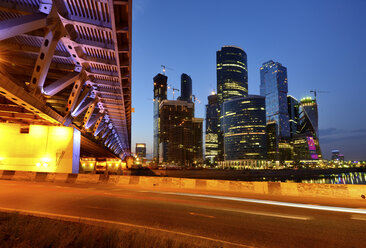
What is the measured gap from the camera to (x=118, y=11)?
11.2 m

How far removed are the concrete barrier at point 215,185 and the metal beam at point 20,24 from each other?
1385 centimetres

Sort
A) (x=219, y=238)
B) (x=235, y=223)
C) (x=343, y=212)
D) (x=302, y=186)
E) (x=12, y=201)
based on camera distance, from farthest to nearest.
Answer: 1. (x=302, y=186)
2. (x=12, y=201)
3. (x=343, y=212)
4. (x=235, y=223)
5. (x=219, y=238)

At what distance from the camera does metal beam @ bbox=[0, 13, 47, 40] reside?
402 inches

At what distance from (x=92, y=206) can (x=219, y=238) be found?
6.32 metres

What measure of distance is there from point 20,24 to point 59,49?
17.9 feet

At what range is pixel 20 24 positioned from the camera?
416 inches

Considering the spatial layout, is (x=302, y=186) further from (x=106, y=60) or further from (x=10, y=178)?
(x=10, y=178)

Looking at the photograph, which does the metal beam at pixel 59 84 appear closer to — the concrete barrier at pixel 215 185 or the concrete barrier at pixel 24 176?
the concrete barrier at pixel 215 185

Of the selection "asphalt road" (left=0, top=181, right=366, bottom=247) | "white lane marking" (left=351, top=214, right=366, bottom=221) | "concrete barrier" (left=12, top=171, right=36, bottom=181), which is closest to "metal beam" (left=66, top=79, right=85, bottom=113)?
"concrete barrier" (left=12, top=171, right=36, bottom=181)

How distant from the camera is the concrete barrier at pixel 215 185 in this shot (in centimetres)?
1415

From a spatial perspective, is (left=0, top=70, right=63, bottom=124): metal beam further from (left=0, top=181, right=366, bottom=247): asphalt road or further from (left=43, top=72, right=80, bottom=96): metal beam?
(left=0, top=181, right=366, bottom=247): asphalt road

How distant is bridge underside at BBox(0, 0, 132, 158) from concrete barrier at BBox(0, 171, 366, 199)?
16.7ft

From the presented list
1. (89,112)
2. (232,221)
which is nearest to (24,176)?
(89,112)

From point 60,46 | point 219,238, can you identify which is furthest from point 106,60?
point 219,238
